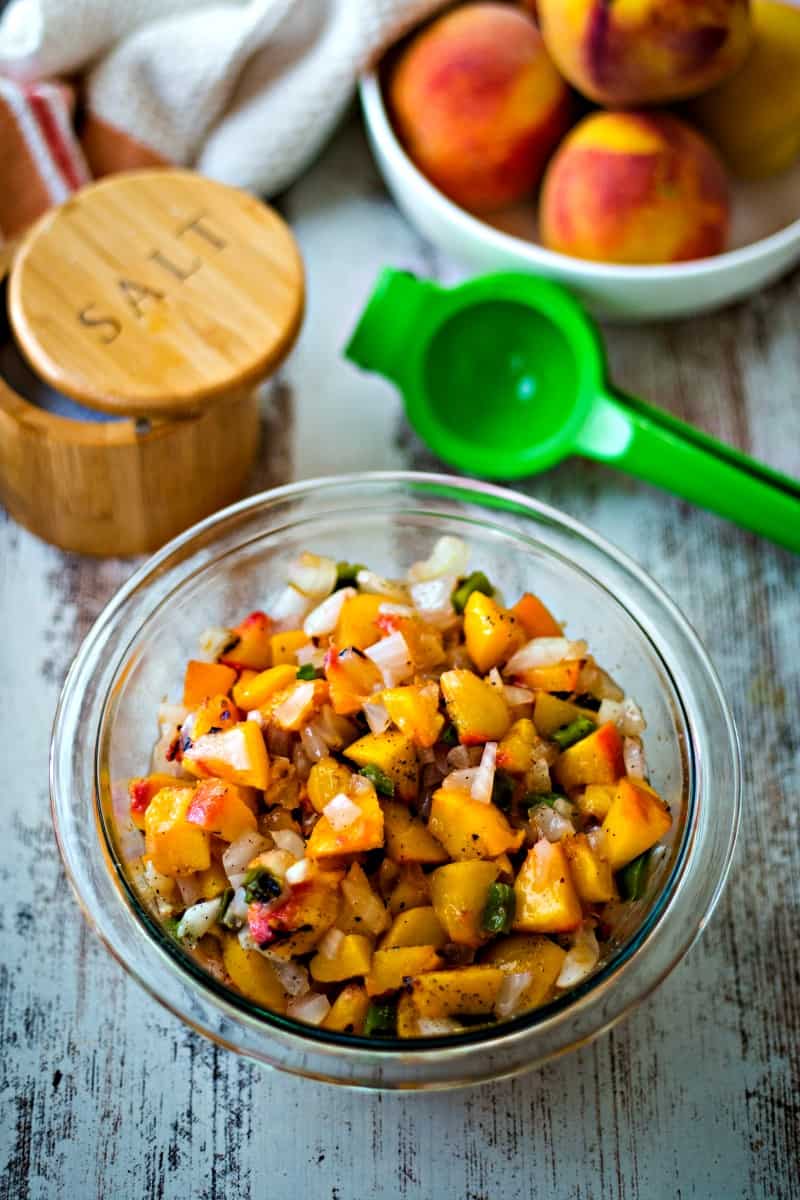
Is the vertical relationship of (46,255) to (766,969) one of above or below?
above

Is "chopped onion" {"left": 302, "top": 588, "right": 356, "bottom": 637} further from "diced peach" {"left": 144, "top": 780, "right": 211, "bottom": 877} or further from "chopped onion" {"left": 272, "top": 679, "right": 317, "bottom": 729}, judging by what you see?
"diced peach" {"left": 144, "top": 780, "right": 211, "bottom": 877}

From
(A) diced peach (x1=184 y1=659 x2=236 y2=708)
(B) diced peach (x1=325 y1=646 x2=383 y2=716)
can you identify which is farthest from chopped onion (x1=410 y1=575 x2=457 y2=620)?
(A) diced peach (x1=184 y1=659 x2=236 y2=708)

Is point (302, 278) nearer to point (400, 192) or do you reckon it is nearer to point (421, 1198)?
point (400, 192)

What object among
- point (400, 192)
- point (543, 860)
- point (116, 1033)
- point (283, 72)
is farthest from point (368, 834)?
point (283, 72)

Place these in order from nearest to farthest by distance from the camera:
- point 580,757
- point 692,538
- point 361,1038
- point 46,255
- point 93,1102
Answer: point 361,1038 < point 580,757 < point 93,1102 < point 46,255 < point 692,538

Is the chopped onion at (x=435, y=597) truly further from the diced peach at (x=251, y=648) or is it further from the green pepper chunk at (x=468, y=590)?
the diced peach at (x=251, y=648)

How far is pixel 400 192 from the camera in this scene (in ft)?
5.43

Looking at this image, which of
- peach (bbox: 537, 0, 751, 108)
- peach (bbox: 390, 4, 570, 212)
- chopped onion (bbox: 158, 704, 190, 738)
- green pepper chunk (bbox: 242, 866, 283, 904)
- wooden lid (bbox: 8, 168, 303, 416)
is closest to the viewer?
green pepper chunk (bbox: 242, 866, 283, 904)

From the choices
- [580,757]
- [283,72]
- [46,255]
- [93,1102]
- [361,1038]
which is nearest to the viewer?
[361,1038]

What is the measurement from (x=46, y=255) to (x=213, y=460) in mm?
326

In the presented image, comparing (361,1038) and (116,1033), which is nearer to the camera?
(361,1038)

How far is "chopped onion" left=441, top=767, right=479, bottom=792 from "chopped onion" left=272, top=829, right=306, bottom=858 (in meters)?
0.15

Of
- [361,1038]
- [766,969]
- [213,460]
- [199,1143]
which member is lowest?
[766,969]

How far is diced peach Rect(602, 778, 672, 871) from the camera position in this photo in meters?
1.07
